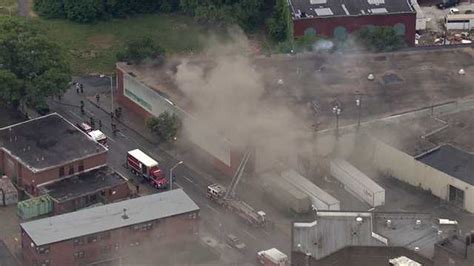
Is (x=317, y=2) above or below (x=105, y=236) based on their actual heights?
above

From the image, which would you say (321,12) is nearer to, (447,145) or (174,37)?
(174,37)

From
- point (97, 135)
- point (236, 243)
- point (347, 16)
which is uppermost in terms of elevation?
point (347, 16)

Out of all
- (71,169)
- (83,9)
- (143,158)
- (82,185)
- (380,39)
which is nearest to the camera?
(82,185)

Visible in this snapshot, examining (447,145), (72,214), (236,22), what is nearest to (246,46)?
(236,22)

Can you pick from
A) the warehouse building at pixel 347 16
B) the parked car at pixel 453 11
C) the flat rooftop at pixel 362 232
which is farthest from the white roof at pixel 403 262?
the parked car at pixel 453 11

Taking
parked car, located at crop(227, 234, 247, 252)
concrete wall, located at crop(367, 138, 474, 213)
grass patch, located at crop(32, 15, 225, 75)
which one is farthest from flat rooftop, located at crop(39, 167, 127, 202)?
grass patch, located at crop(32, 15, 225, 75)

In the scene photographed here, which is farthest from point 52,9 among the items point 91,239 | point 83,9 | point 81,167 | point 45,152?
point 91,239

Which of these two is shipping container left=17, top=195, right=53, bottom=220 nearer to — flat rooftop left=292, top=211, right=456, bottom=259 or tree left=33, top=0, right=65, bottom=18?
flat rooftop left=292, top=211, right=456, bottom=259

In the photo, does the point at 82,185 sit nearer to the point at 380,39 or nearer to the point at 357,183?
the point at 357,183
